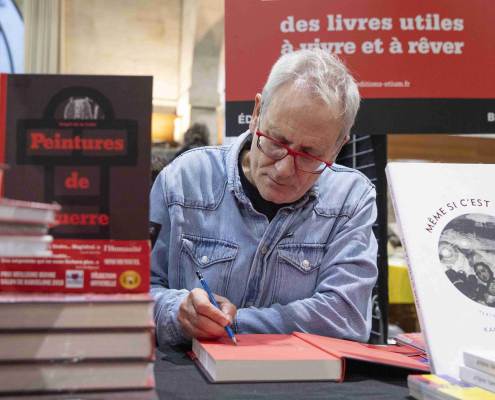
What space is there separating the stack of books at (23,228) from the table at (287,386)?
29 cm

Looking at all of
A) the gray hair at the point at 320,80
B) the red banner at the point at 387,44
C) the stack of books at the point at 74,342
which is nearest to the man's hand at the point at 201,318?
the stack of books at the point at 74,342

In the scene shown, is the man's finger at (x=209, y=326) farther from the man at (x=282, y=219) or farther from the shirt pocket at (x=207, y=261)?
the shirt pocket at (x=207, y=261)

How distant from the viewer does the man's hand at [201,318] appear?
0.92 meters

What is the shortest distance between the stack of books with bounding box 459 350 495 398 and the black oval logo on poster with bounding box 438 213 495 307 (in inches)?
4.5

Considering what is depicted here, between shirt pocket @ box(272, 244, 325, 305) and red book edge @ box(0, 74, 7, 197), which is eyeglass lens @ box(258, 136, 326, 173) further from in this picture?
red book edge @ box(0, 74, 7, 197)

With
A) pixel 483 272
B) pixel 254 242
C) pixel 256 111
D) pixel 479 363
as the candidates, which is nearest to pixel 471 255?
pixel 483 272

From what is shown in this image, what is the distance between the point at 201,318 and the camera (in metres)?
0.93

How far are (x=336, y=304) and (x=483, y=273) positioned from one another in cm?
40

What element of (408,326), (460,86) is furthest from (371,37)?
(408,326)

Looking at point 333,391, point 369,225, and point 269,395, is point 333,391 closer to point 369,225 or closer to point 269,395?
point 269,395

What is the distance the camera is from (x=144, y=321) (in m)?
0.64

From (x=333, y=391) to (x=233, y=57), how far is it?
1364mm

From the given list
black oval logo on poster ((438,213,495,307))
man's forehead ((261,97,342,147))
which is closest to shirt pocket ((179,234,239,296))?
man's forehead ((261,97,342,147))

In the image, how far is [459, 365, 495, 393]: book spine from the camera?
72 cm
